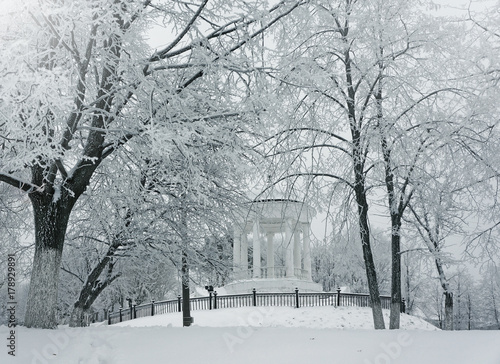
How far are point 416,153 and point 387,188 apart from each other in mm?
1622

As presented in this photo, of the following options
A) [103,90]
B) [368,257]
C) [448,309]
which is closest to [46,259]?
[103,90]

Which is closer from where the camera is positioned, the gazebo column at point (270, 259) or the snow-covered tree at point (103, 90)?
the snow-covered tree at point (103, 90)

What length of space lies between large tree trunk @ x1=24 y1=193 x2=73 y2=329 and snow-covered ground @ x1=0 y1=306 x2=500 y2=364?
405mm

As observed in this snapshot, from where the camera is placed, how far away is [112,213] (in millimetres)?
11242

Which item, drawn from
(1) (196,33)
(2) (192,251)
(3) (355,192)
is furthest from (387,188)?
(1) (196,33)

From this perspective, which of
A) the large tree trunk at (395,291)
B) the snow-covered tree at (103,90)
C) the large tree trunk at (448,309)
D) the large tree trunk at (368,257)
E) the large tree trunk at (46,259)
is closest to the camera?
the snow-covered tree at (103,90)

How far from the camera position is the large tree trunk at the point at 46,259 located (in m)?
7.13

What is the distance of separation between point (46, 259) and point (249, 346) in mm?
3483

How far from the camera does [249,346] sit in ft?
18.7

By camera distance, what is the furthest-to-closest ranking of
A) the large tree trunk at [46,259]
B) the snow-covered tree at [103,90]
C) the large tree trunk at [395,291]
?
the large tree trunk at [395,291]
the large tree trunk at [46,259]
the snow-covered tree at [103,90]

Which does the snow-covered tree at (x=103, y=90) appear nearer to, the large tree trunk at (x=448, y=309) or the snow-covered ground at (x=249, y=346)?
the snow-covered ground at (x=249, y=346)

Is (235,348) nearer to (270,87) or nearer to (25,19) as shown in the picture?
(270,87)

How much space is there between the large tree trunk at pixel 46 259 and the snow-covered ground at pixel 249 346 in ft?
1.33

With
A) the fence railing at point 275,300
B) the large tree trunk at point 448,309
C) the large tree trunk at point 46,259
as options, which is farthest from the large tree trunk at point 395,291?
the fence railing at point 275,300
